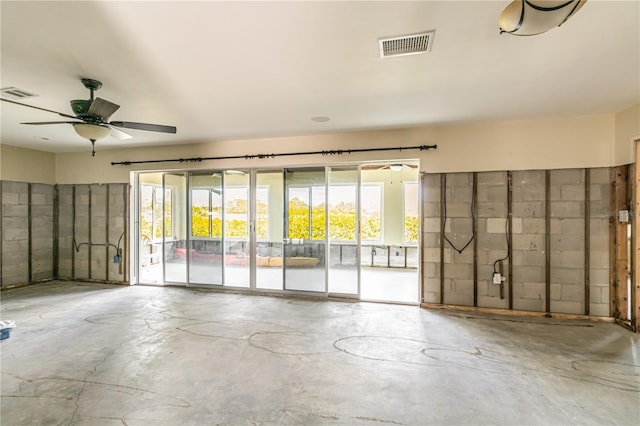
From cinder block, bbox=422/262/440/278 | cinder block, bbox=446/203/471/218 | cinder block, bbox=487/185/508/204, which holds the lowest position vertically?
cinder block, bbox=422/262/440/278

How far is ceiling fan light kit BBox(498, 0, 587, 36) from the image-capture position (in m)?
1.46

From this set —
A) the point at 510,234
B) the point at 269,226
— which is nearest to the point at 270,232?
the point at 269,226

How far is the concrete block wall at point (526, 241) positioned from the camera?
4062 mm

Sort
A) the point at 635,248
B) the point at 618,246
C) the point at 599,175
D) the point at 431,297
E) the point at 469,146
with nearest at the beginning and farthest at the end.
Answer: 1. the point at 635,248
2. the point at 618,246
3. the point at 599,175
4. the point at 469,146
5. the point at 431,297

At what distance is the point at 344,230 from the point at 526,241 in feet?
8.94

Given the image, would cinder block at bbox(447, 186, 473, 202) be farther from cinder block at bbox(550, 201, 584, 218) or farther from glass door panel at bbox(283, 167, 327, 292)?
glass door panel at bbox(283, 167, 327, 292)

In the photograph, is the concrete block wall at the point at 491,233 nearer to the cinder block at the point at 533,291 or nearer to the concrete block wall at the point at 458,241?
the concrete block wall at the point at 458,241

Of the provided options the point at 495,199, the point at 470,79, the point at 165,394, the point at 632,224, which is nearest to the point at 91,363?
A: the point at 165,394

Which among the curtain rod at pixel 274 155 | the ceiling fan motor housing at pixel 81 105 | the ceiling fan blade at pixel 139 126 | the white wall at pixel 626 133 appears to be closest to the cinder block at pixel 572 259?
the white wall at pixel 626 133

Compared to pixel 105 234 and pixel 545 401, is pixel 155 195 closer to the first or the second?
pixel 105 234

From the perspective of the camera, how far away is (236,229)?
5.64 metres

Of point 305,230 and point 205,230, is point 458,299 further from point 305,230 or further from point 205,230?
point 205,230

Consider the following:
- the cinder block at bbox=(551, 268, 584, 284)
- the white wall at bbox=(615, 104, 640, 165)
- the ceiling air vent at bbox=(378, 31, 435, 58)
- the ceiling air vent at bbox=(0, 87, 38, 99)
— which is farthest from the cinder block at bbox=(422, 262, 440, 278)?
the ceiling air vent at bbox=(0, 87, 38, 99)

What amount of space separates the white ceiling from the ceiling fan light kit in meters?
0.36
